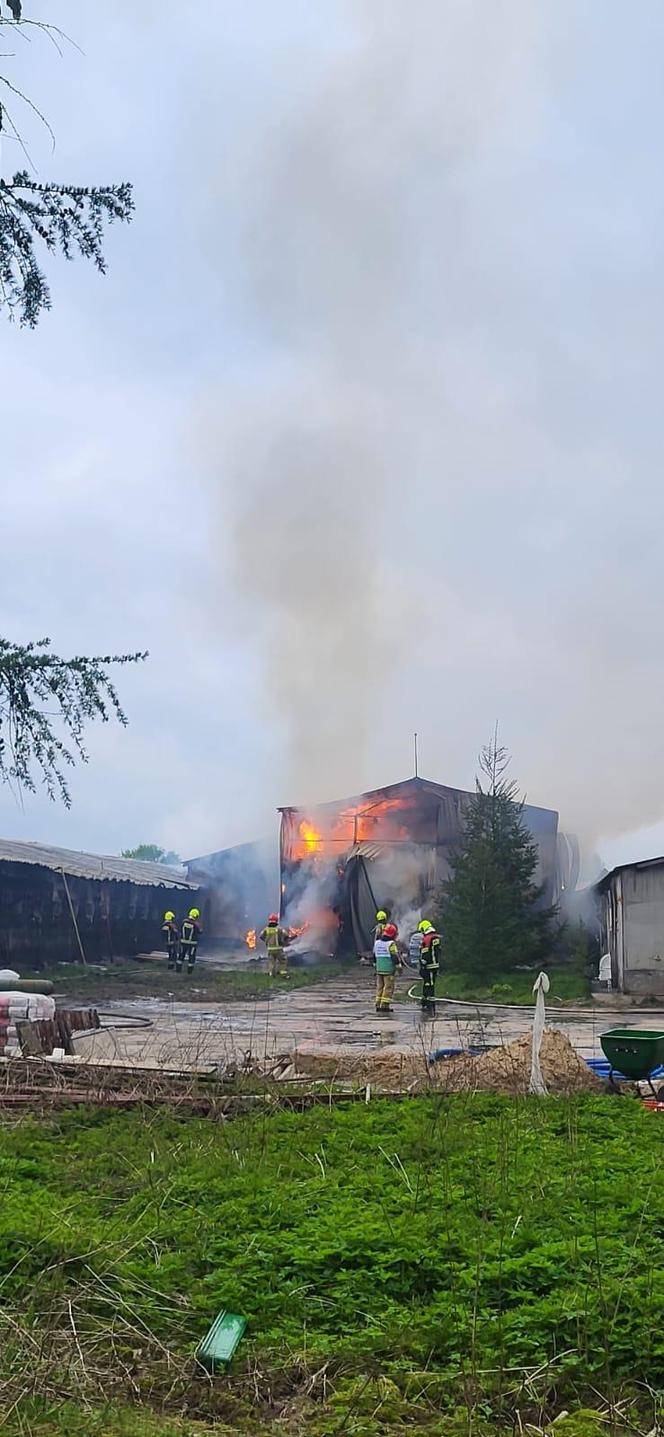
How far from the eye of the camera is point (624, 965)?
71.9 feet

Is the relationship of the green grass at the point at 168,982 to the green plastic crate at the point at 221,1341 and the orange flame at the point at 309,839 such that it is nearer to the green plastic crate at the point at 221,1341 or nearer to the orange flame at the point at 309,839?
the orange flame at the point at 309,839

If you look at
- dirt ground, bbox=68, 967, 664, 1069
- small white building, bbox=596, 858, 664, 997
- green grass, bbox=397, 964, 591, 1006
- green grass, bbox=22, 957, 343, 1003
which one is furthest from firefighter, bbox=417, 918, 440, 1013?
small white building, bbox=596, 858, 664, 997

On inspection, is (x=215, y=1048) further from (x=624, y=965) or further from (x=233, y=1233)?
Result: (x=624, y=965)

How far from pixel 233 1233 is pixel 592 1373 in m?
1.76

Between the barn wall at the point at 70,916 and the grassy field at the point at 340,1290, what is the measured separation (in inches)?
814

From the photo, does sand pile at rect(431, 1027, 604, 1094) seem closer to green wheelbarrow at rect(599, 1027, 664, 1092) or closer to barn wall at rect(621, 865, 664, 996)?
green wheelbarrow at rect(599, 1027, 664, 1092)

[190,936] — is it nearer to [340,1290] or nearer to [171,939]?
[171,939]

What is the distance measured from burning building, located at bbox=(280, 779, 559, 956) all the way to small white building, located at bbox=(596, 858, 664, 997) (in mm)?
10116

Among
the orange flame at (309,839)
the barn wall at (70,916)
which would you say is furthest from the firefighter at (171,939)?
the orange flame at (309,839)

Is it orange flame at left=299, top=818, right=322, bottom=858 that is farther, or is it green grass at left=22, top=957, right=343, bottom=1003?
orange flame at left=299, top=818, right=322, bottom=858

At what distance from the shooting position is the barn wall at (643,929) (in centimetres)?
2161

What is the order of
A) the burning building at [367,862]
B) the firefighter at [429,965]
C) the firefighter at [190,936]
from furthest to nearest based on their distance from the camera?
the burning building at [367,862]
the firefighter at [190,936]
the firefighter at [429,965]

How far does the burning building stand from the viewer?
3288 cm

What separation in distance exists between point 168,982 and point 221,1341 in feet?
66.9
